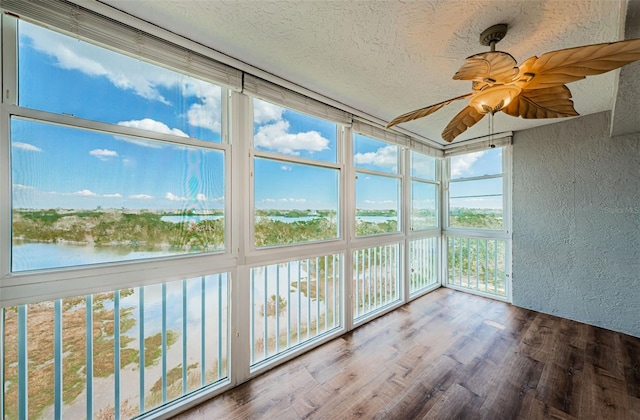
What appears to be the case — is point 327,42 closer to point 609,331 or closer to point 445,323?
point 445,323

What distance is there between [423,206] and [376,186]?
1.24m

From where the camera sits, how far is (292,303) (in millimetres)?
2268

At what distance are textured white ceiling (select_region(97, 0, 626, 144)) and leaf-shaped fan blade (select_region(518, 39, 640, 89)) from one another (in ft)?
1.33

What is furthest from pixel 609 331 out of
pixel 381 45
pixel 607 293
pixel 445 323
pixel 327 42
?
pixel 327 42

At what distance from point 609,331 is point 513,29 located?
328 centimetres

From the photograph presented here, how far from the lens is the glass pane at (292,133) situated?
193 cm

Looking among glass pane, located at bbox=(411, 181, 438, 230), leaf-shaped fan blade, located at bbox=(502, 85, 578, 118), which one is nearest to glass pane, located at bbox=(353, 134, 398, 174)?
glass pane, located at bbox=(411, 181, 438, 230)

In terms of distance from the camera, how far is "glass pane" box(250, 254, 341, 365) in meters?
2.02

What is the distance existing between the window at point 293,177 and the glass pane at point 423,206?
5.38 ft

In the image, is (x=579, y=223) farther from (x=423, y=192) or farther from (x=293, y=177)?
(x=293, y=177)

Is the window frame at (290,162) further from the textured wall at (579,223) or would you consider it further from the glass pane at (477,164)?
the textured wall at (579,223)

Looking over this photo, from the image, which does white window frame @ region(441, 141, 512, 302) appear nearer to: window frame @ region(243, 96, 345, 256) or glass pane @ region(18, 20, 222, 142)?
window frame @ region(243, 96, 345, 256)

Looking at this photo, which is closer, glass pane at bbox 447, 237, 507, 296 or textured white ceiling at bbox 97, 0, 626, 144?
textured white ceiling at bbox 97, 0, 626, 144

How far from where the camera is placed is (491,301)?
3283 millimetres
